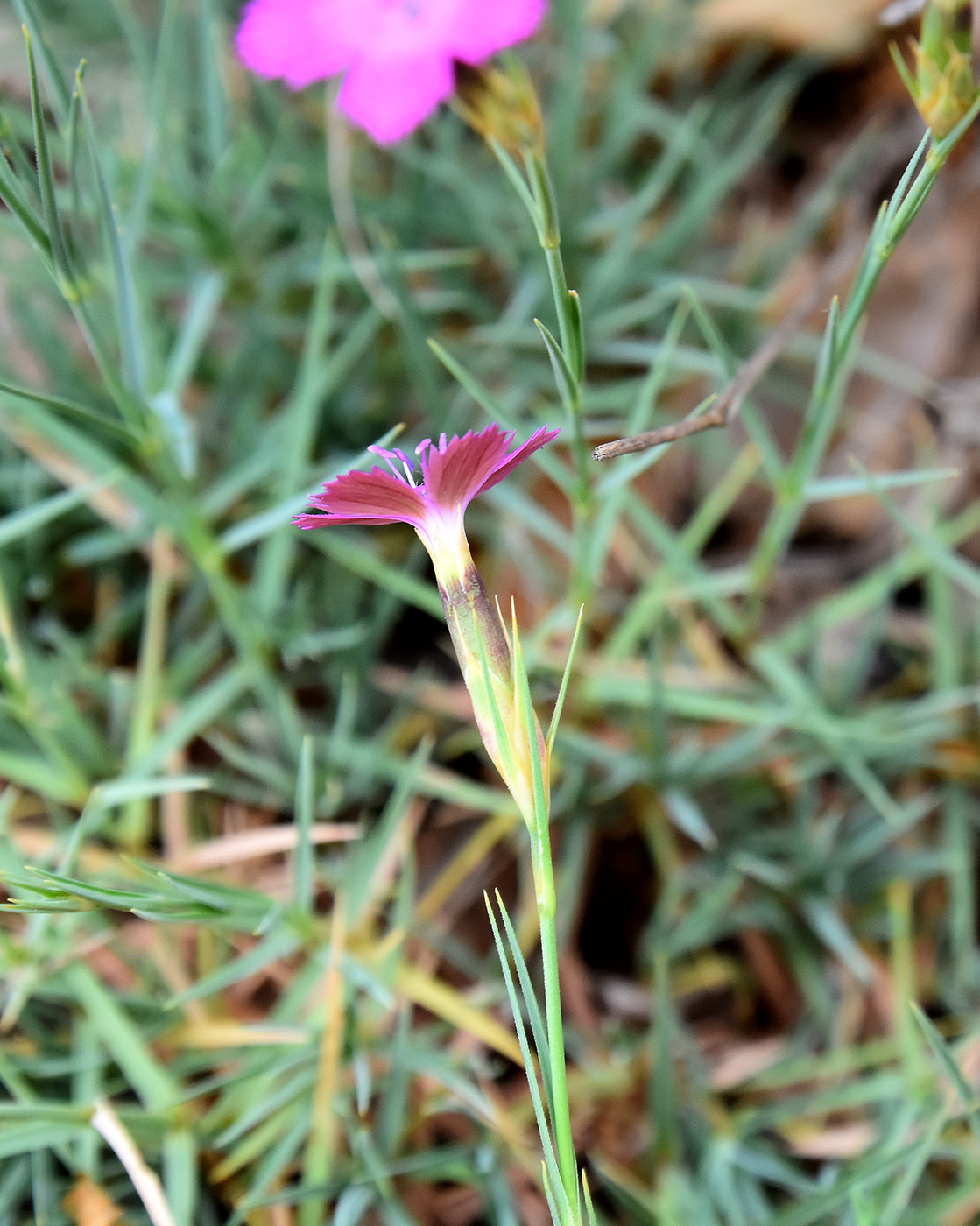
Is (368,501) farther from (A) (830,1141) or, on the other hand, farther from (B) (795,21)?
(B) (795,21)

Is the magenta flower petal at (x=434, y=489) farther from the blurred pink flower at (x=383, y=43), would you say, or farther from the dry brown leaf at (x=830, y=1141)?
the dry brown leaf at (x=830, y=1141)

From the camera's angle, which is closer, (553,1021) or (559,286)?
(553,1021)

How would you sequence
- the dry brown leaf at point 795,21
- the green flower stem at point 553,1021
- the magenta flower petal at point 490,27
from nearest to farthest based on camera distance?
1. the green flower stem at point 553,1021
2. the magenta flower petal at point 490,27
3. the dry brown leaf at point 795,21

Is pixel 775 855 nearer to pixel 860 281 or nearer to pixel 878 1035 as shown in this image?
pixel 878 1035

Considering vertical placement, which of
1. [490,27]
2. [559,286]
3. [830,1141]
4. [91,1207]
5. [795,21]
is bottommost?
[830,1141]

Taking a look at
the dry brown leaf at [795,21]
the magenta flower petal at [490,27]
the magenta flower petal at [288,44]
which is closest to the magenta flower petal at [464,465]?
the magenta flower petal at [490,27]

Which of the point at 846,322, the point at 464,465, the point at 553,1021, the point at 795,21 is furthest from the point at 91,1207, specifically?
the point at 795,21
